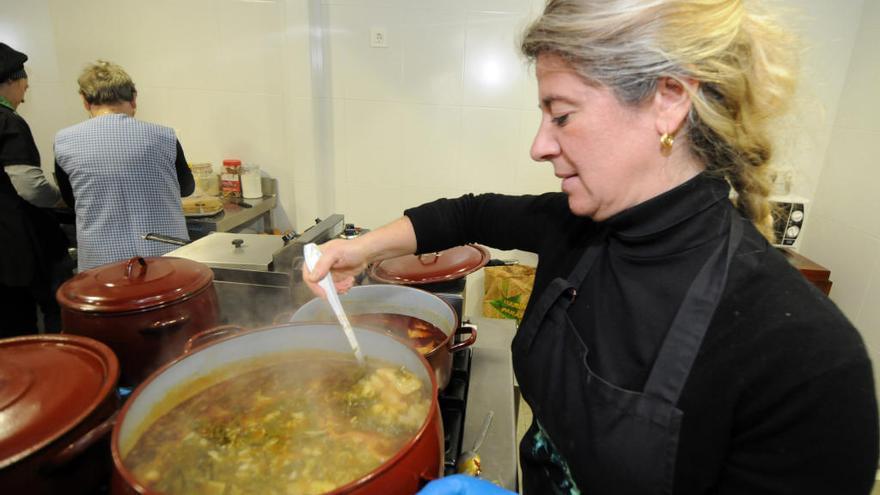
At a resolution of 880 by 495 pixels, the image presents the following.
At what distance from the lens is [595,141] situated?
784mm

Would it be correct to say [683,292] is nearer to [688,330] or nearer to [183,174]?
[688,330]

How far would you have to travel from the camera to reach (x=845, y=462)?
1.98 ft

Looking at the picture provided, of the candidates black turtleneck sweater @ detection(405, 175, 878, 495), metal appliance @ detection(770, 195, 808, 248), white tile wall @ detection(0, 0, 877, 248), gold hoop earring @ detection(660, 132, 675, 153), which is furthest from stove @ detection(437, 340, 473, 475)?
metal appliance @ detection(770, 195, 808, 248)

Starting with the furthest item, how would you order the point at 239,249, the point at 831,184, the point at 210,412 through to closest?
the point at 831,184
the point at 239,249
the point at 210,412

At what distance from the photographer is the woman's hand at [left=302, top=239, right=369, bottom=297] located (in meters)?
1.03

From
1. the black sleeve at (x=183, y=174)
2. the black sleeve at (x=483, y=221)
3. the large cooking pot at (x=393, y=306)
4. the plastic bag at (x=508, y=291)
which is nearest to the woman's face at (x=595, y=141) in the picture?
the black sleeve at (x=483, y=221)

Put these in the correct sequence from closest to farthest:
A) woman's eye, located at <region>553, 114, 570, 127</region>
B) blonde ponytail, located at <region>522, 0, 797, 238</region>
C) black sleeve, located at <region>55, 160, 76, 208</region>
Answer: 1. blonde ponytail, located at <region>522, 0, 797, 238</region>
2. woman's eye, located at <region>553, 114, 570, 127</region>
3. black sleeve, located at <region>55, 160, 76, 208</region>

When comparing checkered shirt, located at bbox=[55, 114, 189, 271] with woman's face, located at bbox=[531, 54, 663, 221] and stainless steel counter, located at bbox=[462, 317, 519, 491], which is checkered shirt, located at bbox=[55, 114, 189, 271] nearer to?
stainless steel counter, located at bbox=[462, 317, 519, 491]

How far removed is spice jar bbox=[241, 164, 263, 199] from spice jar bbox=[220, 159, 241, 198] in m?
0.03

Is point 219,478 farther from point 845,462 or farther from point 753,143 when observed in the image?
point 753,143

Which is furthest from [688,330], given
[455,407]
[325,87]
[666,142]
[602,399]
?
[325,87]

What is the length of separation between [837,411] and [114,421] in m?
0.95

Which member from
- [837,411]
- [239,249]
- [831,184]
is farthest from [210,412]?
[831,184]

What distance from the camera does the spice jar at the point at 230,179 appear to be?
3.28m
